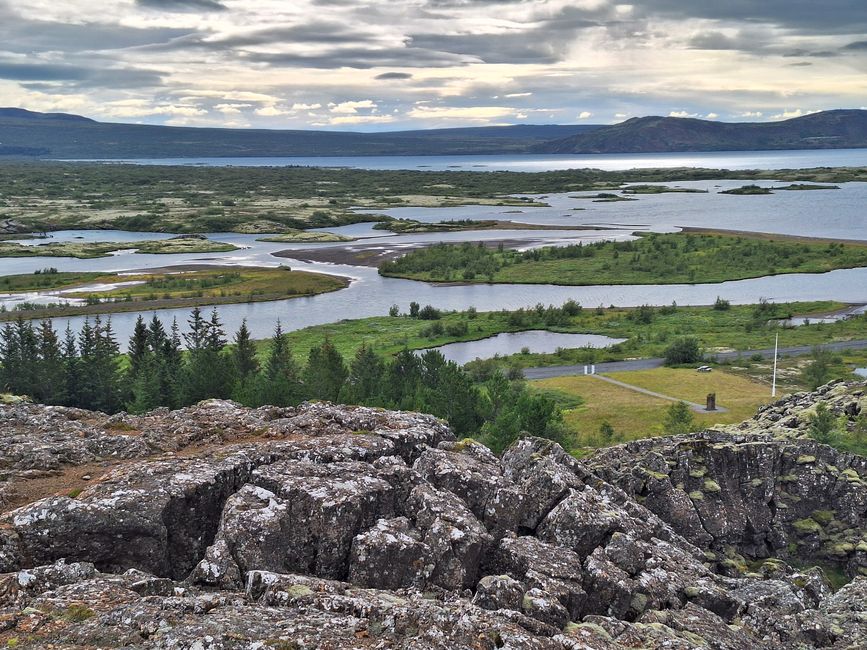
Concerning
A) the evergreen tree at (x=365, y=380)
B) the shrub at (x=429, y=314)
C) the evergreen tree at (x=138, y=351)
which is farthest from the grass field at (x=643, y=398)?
the shrub at (x=429, y=314)

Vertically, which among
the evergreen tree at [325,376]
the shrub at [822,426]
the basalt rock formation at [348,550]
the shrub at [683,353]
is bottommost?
the shrub at [683,353]

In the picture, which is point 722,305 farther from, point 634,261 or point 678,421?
point 678,421

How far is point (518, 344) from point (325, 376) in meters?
51.9

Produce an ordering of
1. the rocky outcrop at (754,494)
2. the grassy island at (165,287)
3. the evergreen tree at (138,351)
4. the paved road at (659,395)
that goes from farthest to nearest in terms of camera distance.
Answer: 1. the grassy island at (165,287)
2. the evergreen tree at (138,351)
3. the paved road at (659,395)
4. the rocky outcrop at (754,494)

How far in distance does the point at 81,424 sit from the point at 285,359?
45117 mm

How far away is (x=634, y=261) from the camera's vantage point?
550 feet

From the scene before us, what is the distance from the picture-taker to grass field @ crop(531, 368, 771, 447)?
2576 inches

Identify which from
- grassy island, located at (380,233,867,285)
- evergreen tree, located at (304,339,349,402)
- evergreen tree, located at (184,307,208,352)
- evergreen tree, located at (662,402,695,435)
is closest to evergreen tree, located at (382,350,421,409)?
evergreen tree, located at (304,339,349,402)

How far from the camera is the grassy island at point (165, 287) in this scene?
132m

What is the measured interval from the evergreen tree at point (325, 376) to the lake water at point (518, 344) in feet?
117

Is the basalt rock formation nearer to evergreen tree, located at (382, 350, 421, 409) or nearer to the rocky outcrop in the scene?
the rocky outcrop

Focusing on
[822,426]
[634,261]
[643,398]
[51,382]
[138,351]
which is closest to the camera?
[822,426]

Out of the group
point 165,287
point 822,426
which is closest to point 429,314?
point 165,287

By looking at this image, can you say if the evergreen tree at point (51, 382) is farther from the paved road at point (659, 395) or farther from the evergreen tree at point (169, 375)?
the paved road at point (659, 395)
